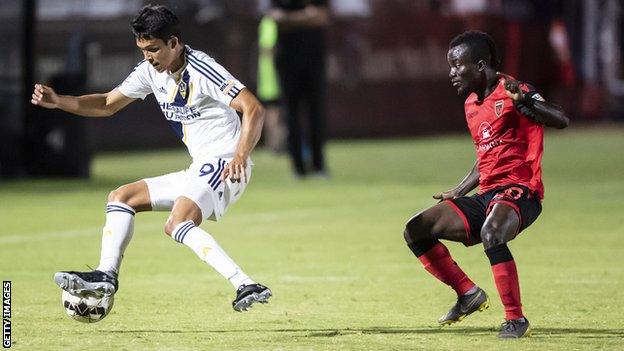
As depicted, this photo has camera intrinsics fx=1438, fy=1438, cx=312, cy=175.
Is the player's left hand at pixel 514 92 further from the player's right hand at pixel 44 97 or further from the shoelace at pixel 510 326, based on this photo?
the player's right hand at pixel 44 97

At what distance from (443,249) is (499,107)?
810mm

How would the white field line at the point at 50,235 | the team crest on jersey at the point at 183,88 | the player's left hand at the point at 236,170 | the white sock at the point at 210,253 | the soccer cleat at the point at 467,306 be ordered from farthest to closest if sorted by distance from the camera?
1. the white field line at the point at 50,235
2. the team crest on jersey at the point at 183,88
3. the soccer cleat at the point at 467,306
4. the player's left hand at the point at 236,170
5. the white sock at the point at 210,253

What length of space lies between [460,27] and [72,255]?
17.9 metres

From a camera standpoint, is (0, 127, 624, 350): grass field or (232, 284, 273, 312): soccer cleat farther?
(0, 127, 624, 350): grass field

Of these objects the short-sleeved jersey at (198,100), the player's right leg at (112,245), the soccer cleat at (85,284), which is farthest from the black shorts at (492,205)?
the soccer cleat at (85,284)

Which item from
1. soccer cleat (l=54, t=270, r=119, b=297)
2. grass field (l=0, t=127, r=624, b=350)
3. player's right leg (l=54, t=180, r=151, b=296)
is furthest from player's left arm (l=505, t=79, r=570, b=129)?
soccer cleat (l=54, t=270, r=119, b=297)

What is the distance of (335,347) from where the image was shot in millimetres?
6930

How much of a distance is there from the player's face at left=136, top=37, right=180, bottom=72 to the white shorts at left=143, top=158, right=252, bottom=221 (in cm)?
58

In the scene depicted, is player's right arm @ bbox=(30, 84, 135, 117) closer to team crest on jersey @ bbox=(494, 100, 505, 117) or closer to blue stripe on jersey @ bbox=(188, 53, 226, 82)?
blue stripe on jersey @ bbox=(188, 53, 226, 82)

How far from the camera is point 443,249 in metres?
7.61

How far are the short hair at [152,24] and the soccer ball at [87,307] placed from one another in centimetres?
140

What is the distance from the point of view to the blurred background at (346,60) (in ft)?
59.6

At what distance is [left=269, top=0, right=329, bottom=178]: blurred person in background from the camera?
708 inches

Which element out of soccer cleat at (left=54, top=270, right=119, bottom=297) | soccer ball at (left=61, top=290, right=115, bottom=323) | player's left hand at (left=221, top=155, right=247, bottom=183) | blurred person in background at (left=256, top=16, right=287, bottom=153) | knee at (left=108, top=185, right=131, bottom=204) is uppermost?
player's left hand at (left=221, top=155, right=247, bottom=183)
